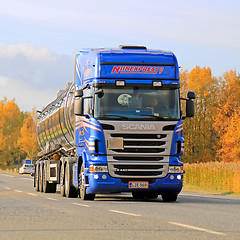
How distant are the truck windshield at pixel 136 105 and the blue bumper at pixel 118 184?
1.72 metres

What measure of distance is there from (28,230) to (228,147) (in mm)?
57237

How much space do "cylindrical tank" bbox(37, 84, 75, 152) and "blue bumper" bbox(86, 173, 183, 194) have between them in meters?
4.04

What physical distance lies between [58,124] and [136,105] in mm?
8261

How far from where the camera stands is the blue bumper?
18.5 m

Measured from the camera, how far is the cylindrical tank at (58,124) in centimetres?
2319

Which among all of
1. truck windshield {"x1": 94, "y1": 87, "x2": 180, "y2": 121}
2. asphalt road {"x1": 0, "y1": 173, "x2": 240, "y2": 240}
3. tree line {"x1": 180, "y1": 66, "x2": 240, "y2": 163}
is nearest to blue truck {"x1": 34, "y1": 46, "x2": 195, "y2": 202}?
truck windshield {"x1": 94, "y1": 87, "x2": 180, "y2": 121}

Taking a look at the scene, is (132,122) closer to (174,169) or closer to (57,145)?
(174,169)

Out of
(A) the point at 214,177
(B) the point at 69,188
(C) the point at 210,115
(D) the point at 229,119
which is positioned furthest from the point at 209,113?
(B) the point at 69,188

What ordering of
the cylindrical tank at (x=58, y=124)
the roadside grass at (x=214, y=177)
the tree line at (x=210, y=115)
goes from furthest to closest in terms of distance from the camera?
1. the tree line at (x=210, y=115)
2. the roadside grass at (x=214, y=177)
3. the cylindrical tank at (x=58, y=124)

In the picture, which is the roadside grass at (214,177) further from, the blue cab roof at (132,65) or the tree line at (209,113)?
the tree line at (209,113)

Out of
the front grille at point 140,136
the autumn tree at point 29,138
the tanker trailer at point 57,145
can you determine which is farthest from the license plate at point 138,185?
the autumn tree at point 29,138

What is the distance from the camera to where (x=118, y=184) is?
18469mm

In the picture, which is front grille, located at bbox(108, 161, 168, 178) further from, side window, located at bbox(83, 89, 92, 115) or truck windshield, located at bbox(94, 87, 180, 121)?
side window, located at bbox(83, 89, 92, 115)

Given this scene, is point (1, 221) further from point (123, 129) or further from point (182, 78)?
point (182, 78)
